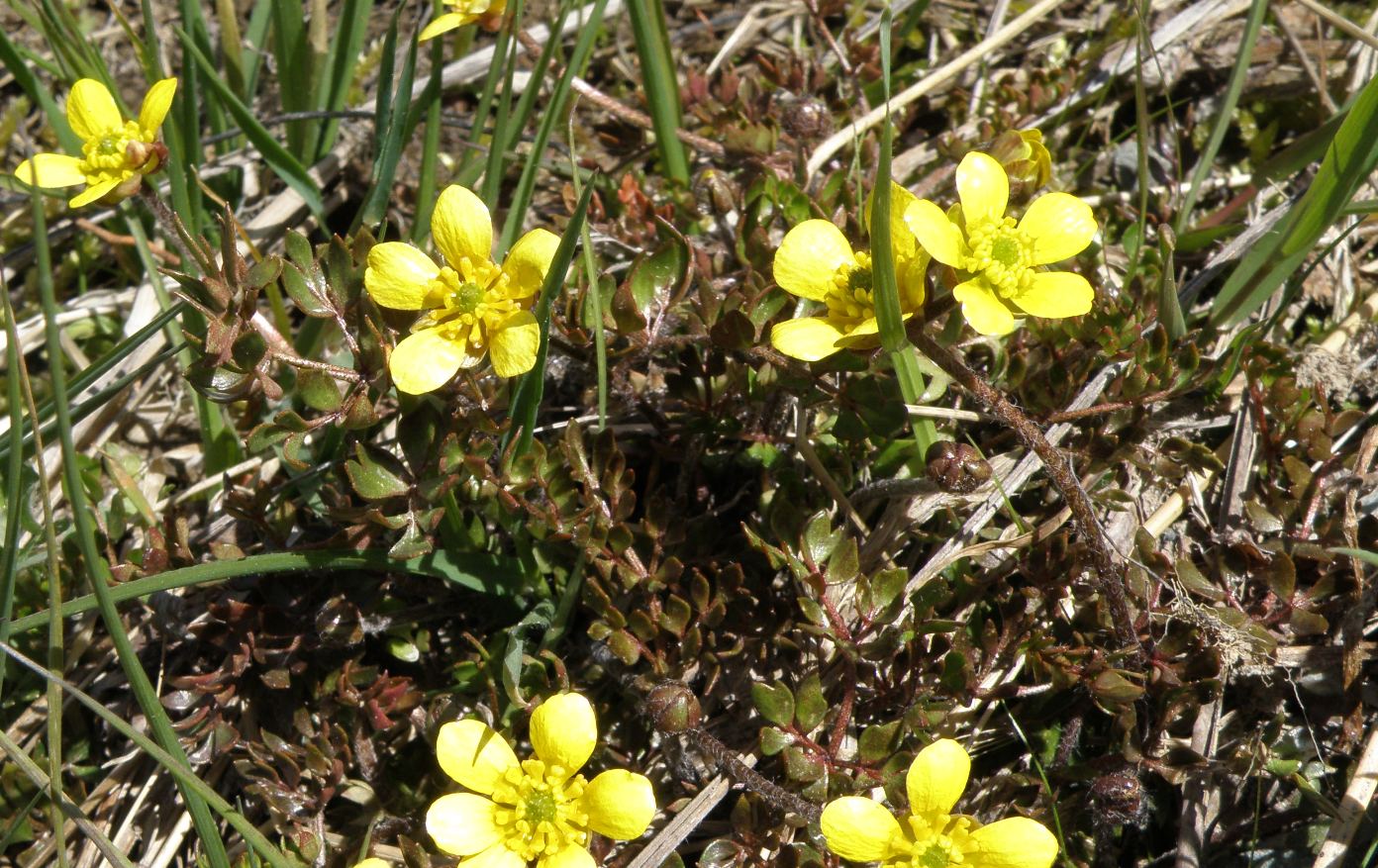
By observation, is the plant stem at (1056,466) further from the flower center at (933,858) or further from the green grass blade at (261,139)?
the green grass blade at (261,139)

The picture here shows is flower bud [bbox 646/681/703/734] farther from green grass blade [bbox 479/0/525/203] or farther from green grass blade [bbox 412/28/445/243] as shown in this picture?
green grass blade [bbox 412/28/445/243]

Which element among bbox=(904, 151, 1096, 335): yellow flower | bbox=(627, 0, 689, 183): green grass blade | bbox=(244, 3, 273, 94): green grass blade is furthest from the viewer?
bbox=(244, 3, 273, 94): green grass blade

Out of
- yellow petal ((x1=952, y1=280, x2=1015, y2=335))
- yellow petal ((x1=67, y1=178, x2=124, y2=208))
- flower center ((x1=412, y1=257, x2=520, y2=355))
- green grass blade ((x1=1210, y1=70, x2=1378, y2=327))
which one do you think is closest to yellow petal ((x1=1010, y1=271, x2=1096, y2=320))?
yellow petal ((x1=952, y1=280, x2=1015, y2=335))

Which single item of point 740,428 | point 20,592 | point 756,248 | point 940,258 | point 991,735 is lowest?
point 991,735

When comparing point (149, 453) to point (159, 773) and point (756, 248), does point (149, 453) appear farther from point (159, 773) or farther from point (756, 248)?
point (756, 248)

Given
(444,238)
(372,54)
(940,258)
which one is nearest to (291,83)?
(372,54)

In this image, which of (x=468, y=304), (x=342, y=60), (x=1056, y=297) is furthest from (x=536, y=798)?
(x=342, y=60)

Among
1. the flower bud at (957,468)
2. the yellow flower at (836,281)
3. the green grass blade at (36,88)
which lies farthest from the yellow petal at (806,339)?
the green grass blade at (36,88)
